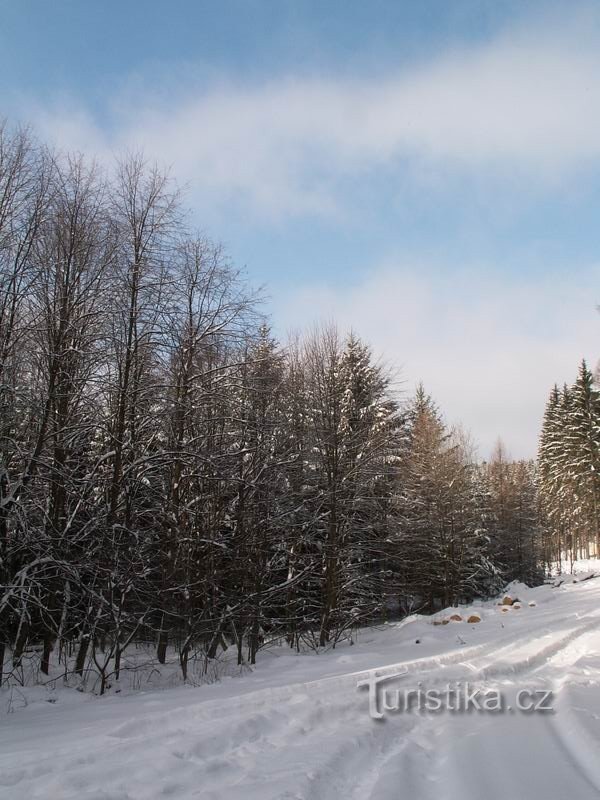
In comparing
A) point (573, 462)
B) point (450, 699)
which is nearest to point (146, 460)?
point (450, 699)

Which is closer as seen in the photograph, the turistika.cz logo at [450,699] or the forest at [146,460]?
the turistika.cz logo at [450,699]

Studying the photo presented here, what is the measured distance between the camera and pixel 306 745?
5121mm

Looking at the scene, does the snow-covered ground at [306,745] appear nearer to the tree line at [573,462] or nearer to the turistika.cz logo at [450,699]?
the turistika.cz logo at [450,699]

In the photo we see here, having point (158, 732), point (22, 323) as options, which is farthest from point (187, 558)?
point (158, 732)

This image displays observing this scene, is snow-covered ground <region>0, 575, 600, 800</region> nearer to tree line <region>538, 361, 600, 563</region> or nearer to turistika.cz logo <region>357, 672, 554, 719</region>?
turistika.cz logo <region>357, 672, 554, 719</region>

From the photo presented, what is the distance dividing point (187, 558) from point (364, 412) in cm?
983

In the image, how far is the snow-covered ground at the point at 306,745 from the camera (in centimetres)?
411

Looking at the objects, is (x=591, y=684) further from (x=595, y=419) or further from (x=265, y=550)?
(x=595, y=419)

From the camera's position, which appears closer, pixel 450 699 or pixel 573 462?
pixel 450 699

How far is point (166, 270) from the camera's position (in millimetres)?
12406

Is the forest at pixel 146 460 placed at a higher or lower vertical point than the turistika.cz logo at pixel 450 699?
higher

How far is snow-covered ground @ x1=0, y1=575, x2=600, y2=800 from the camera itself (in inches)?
162

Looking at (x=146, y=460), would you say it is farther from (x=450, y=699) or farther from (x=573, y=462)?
(x=573, y=462)

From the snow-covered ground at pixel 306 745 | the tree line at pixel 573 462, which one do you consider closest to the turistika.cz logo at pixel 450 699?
the snow-covered ground at pixel 306 745
